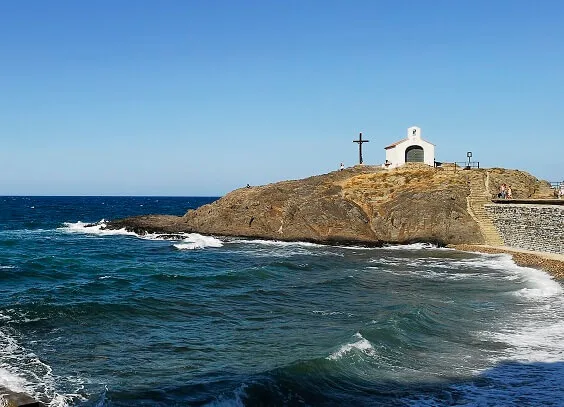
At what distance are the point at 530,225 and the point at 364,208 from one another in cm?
1732

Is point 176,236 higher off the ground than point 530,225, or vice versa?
point 530,225

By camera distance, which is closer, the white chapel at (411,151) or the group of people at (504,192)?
the group of people at (504,192)

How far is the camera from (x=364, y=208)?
58.2 meters

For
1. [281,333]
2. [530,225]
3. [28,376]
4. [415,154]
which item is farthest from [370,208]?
[28,376]

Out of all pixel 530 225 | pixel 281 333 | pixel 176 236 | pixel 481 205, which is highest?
pixel 481 205

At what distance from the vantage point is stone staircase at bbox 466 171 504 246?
51034mm

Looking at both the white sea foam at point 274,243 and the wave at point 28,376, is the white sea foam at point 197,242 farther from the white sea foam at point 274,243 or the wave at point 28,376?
the wave at point 28,376

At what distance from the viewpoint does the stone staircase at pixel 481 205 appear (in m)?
51.0

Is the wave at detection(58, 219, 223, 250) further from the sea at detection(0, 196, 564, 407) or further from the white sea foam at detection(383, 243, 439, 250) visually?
the white sea foam at detection(383, 243, 439, 250)

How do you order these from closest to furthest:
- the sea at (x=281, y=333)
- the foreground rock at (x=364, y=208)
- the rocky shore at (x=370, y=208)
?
the sea at (x=281, y=333)
the rocky shore at (x=370, y=208)
the foreground rock at (x=364, y=208)

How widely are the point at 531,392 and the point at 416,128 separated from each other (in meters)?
53.8

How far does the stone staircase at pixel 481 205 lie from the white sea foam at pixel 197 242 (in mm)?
25613

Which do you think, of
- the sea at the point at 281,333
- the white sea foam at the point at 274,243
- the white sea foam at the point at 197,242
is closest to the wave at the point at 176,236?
the white sea foam at the point at 197,242

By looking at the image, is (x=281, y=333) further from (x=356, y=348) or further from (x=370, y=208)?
(x=370, y=208)
